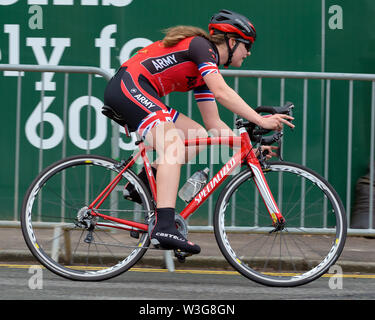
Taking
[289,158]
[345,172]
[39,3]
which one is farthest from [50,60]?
[345,172]

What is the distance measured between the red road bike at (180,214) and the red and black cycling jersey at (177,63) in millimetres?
379

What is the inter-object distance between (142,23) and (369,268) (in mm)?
3696

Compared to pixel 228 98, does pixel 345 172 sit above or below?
below

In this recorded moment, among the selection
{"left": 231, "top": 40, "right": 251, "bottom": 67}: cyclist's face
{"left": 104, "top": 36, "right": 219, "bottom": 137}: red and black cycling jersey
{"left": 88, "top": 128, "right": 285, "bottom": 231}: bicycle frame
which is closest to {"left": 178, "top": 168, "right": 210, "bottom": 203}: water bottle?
{"left": 88, "top": 128, "right": 285, "bottom": 231}: bicycle frame

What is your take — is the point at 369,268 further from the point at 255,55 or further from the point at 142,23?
the point at 142,23

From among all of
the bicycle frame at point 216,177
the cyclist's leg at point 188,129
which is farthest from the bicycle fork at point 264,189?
the cyclist's leg at point 188,129

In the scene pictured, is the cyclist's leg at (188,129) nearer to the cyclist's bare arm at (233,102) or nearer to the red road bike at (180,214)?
the red road bike at (180,214)

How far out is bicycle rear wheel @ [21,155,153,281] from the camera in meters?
4.96

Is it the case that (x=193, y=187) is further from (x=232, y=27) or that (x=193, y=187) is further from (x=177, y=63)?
(x=232, y=27)

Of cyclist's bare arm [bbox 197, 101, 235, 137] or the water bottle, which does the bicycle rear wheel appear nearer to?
the water bottle

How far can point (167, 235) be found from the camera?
15.7ft

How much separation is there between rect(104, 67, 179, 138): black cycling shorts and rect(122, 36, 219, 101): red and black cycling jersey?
0.23 feet
